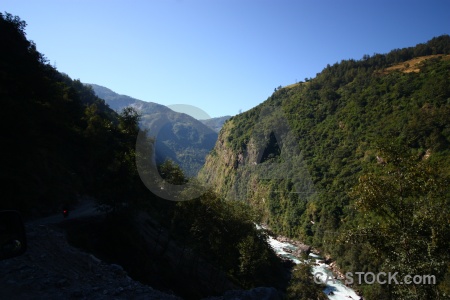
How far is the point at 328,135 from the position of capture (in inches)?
4077

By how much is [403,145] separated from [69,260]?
1375 cm

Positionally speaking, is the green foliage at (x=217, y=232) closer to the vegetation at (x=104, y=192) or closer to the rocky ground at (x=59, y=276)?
the vegetation at (x=104, y=192)

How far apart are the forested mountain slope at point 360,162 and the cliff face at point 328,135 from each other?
43cm

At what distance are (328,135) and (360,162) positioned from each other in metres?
25.2

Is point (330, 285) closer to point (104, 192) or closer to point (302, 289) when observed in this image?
point (302, 289)

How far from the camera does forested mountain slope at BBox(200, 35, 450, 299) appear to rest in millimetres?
7461

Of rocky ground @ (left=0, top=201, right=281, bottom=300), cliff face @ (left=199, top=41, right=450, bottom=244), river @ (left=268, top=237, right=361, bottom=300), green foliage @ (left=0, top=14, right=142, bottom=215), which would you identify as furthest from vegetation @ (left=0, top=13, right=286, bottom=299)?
river @ (left=268, top=237, right=361, bottom=300)

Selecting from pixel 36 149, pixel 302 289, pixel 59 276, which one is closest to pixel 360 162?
pixel 302 289

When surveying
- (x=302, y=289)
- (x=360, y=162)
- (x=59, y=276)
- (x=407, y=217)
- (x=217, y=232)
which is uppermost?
(x=360, y=162)

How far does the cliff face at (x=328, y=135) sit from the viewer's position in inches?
2938

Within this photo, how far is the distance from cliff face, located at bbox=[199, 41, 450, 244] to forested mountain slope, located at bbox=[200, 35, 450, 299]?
43 centimetres

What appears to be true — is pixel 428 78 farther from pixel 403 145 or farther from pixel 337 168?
pixel 403 145

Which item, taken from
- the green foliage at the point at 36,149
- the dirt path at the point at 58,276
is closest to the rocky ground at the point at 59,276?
the dirt path at the point at 58,276

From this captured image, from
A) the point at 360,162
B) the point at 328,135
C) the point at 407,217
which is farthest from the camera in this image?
the point at 328,135
